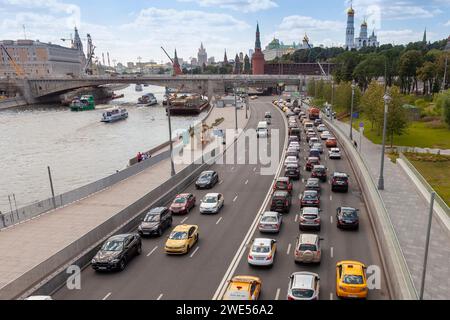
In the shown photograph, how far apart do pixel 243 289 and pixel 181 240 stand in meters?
6.82

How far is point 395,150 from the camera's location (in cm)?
4491

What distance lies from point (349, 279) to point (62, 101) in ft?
522

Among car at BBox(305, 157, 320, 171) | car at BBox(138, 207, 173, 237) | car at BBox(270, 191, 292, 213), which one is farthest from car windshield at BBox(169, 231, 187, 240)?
car at BBox(305, 157, 320, 171)

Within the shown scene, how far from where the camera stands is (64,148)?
67438 millimetres

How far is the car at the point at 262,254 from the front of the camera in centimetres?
2044

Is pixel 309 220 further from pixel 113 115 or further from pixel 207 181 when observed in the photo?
pixel 113 115

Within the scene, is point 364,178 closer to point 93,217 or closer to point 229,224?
point 229,224

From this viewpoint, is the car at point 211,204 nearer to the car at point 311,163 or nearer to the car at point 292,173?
the car at point 292,173

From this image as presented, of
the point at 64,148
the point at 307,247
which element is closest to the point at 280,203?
the point at 307,247

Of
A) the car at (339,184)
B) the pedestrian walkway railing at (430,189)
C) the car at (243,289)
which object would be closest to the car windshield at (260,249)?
the car at (243,289)

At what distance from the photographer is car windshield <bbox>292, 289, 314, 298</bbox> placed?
54.0ft

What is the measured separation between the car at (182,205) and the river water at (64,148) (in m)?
18.2

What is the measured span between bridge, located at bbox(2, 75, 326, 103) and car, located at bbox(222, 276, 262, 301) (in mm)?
124637

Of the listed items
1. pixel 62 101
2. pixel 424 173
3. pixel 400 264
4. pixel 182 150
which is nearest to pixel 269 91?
pixel 62 101
